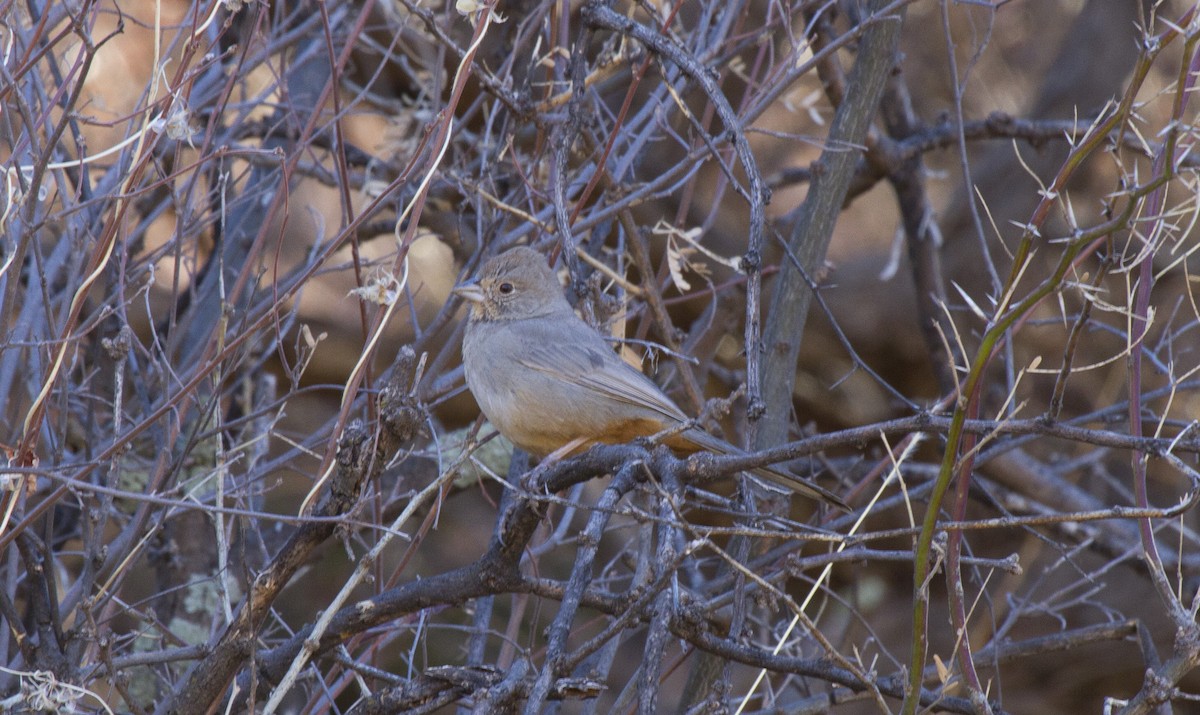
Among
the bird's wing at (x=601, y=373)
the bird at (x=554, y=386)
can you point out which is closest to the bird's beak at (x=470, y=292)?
the bird at (x=554, y=386)

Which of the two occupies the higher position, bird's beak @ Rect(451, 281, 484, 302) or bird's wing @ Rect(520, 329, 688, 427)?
bird's beak @ Rect(451, 281, 484, 302)

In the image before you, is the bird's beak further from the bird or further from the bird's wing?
the bird's wing

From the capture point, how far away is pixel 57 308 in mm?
4664

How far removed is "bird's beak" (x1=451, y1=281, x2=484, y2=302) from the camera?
462cm

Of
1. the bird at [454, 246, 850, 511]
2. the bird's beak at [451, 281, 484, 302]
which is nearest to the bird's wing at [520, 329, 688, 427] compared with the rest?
the bird at [454, 246, 850, 511]

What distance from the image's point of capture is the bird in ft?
14.4

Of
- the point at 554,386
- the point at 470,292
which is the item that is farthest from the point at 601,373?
the point at 470,292

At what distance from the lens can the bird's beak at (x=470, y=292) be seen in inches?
182

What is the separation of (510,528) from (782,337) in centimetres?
217

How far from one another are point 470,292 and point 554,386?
517 millimetres

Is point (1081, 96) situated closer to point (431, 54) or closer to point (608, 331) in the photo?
point (431, 54)

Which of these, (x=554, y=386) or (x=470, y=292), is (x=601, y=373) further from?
(x=470, y=292)

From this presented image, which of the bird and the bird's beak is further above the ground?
the bird's beak

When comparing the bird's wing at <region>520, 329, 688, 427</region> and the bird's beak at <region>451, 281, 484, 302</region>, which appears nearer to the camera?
the bird's wing at <region>520, 329, 688, 427</region>
